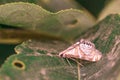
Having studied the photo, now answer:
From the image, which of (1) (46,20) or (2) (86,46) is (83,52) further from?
(1) (46,20)

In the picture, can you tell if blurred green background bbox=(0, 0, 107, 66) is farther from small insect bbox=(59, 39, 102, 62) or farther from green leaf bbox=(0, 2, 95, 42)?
small insect bbox=(59, 39, 102, 62)

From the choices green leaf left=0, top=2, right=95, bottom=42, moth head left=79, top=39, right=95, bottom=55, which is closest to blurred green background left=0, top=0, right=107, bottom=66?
green leaf left=0, top=2, right=95, bottom=42

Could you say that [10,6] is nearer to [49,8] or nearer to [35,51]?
[35,51]

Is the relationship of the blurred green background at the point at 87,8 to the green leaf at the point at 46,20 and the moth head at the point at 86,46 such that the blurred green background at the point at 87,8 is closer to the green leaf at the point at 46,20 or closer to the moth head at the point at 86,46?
the green leaf at the point at 46,20

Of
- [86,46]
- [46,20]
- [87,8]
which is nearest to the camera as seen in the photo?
[46,20]

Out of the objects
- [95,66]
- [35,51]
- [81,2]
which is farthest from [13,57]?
[81,2]

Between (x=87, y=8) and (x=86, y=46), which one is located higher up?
(x=87, y=8)

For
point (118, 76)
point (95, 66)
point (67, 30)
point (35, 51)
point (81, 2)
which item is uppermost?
point (81, 2)

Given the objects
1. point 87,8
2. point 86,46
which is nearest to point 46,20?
point 86,46

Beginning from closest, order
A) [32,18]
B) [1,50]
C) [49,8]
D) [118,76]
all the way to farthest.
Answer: [118,76], [32,18], [49,8], [1,50]
